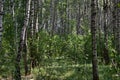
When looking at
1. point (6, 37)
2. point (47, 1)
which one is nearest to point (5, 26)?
point (6, 37)

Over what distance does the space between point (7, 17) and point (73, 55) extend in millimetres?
5701

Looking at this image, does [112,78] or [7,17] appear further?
[7,17]

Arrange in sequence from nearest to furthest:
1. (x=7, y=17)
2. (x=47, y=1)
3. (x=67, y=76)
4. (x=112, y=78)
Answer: (x=112, y=78) → (x=67, y=76) → (x=7, y=17) → (x=47, y=1)

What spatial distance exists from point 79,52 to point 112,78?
30.9 feet

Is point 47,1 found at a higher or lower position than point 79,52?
higher

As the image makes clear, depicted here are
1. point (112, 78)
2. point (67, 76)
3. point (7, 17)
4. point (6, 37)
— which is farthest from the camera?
point (7, 17)

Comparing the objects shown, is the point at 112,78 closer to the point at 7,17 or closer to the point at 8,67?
the point at 8,67

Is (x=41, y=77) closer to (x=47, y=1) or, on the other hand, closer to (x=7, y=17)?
(x=7, y=17)

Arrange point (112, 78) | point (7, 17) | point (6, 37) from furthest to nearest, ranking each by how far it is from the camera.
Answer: point (7, 17), point (6, 37), point (112, 78)

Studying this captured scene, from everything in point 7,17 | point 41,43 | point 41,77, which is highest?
point 7,17

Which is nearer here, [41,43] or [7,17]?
[41,43]

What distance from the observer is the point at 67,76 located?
1258 cm

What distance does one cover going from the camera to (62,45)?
79.1 feet

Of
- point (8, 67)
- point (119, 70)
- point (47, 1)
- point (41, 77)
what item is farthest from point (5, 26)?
point (47, 1)
